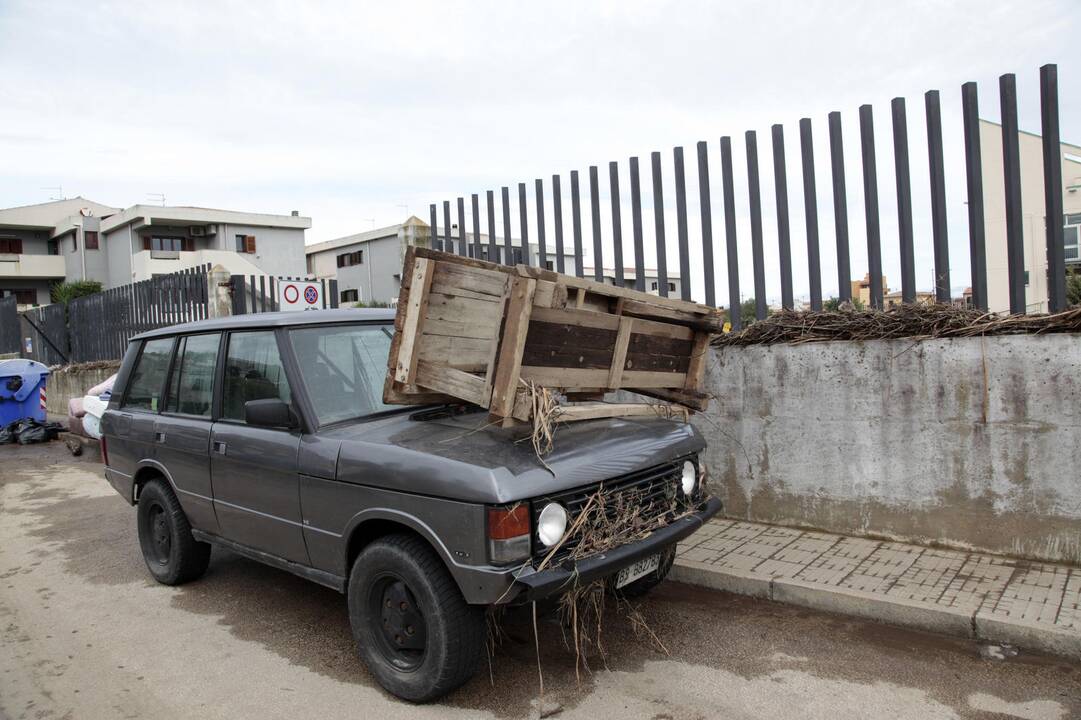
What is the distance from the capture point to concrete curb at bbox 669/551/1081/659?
3719 millimetres

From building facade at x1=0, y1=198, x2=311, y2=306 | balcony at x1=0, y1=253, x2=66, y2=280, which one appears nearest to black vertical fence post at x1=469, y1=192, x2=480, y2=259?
building facade at x1=0, y1=198, x2=311, y2=306

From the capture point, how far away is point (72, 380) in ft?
55.0

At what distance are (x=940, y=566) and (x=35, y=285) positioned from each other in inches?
2332

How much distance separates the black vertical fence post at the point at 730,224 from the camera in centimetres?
633

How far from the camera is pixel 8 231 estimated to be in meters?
49.6

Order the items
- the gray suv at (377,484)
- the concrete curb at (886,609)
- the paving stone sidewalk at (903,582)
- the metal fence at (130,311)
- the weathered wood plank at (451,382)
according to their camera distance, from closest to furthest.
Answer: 1. the gray suv at (377,484)
2. the weathered wood plank at (451,382)
3. the concrete curb at (886,609)
4. the paving stone sidewalk at (903,582)
5. the metal fence at (130,311)

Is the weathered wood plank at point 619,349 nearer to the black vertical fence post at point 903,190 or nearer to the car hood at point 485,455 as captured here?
the car hood at point 485,455

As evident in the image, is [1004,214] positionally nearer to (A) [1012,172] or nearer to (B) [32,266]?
(A) [1012,172]

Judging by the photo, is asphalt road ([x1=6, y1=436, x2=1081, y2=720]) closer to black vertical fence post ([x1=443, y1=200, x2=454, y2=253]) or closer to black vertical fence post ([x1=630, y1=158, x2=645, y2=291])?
black vertical fence post ([x1=630, y1=158, x2=645, y2=291])

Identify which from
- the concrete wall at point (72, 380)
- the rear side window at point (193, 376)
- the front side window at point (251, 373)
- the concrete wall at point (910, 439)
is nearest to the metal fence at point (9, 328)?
the concrete wall at point (72, 380)

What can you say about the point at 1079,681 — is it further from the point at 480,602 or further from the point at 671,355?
the point at 480,602

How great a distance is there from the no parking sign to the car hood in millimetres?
6866

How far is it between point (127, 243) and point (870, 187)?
5124 cm

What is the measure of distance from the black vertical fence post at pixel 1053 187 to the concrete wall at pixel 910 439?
58 cm
